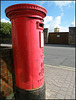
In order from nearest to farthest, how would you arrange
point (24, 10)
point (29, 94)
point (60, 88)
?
point (24, 10), point (29, 94), point (60, 88)

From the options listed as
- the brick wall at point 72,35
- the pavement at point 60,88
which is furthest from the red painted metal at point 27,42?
the brick wall at point 72,35

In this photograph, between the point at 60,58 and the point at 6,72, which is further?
the point at 60,58

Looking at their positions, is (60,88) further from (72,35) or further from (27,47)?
(72,35)

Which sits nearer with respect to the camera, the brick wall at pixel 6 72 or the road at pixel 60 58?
the brick wall at pixel 6 72

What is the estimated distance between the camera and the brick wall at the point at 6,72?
1.63 metres

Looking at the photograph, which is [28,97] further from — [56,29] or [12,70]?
[56,29]

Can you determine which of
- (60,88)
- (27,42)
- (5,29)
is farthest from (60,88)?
(5,29)

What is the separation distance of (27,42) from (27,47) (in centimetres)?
9

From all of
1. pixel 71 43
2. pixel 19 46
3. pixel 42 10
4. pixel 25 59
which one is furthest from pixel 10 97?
pixel 71 43

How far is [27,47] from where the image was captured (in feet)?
5.08

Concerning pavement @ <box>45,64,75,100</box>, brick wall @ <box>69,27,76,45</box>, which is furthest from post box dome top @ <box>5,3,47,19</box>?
brick wall @ <box>69,27,76,45</box>

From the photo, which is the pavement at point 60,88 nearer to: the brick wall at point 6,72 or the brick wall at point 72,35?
the brick wall at point 6,72

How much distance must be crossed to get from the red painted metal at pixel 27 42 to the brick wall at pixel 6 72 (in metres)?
0.12

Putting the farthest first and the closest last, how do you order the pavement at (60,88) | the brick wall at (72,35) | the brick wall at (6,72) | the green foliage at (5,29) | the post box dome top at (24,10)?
the green foliage at (5,29) → the brick wall at (72,35) → the pavement at (60,88) → the brick wall at (6,72) → the post box dome top at (24,10)
